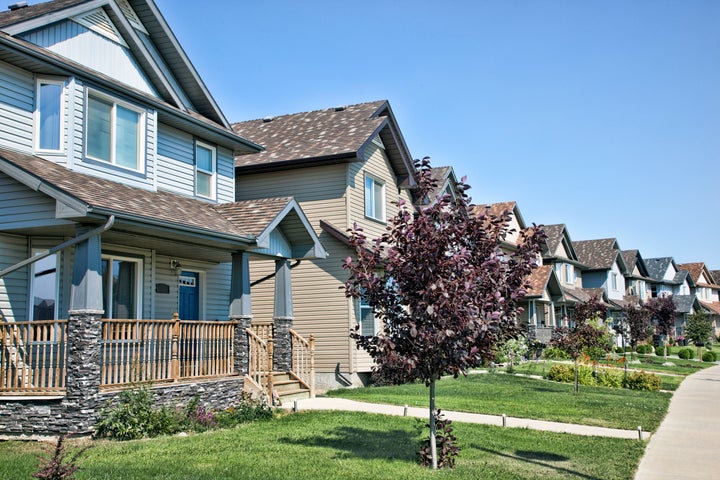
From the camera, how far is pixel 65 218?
38.1 ft

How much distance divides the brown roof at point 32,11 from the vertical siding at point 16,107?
99 centimetres

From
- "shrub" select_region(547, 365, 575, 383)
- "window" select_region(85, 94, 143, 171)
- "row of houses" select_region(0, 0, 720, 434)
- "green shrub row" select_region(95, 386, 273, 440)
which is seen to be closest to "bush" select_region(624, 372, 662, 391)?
"shrub" select_region(547, 365, 575, 383)

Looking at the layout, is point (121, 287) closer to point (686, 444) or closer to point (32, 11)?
point (32, 11)

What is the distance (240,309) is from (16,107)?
611 cm

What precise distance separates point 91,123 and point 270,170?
8407 millimetres

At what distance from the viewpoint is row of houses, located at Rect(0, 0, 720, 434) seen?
11719 mm

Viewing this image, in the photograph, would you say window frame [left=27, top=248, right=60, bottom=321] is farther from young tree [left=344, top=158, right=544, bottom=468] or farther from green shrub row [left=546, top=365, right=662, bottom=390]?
green shrub row [left=546, top=365, right=662, bottom=390]

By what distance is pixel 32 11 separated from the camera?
1492 centimetres

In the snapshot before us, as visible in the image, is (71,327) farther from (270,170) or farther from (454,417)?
(270,170)

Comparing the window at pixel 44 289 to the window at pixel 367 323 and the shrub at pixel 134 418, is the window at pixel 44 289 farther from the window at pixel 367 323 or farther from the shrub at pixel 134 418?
the window at pixel 367 323

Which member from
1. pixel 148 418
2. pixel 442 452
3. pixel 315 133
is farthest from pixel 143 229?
pixel 315 133

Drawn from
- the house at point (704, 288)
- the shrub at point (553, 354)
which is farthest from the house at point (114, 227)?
the house at point (704, 288)

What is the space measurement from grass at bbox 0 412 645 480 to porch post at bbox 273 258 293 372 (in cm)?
409

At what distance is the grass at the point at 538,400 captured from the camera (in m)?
15.3
